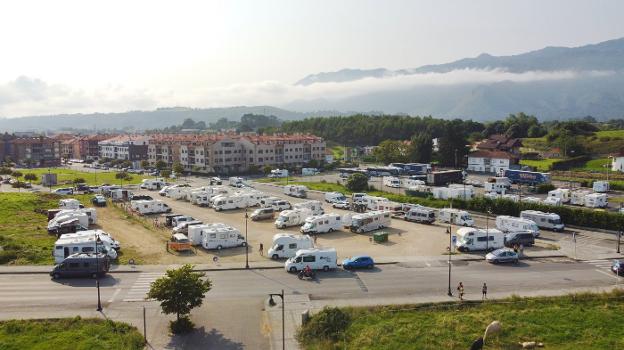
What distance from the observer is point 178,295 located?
923 inches

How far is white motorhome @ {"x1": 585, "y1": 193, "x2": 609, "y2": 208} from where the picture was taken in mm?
58156

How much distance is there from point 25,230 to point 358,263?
31.4 meters

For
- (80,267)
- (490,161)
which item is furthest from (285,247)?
(490,161)

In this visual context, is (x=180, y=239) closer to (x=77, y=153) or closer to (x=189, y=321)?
(x=189, y=321)

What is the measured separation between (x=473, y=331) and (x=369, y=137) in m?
132

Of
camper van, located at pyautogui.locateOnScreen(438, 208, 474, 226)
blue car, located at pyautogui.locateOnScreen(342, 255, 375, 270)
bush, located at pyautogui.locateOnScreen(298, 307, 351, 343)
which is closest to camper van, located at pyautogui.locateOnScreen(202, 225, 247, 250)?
blue car, located at pyautogui.locateOnScreen(342, 255, 375, 270)

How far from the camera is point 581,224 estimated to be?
153 feet

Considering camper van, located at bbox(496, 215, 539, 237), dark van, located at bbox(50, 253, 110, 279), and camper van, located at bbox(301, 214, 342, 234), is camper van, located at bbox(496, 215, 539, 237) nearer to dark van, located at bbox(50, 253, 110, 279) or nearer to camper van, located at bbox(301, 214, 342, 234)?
camper van, located at bbox(301, 214, 342, 234)

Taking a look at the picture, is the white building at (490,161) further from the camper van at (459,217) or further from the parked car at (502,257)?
the parked car at (502,257)

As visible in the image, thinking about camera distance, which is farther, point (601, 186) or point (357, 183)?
point (357, 183)

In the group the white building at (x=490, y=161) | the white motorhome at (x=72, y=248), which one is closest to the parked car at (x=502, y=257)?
the white motorhome at (x=72, y=248)

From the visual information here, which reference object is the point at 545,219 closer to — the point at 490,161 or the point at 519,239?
the point at 519,239

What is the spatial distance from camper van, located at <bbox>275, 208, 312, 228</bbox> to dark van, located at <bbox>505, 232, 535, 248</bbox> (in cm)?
1850

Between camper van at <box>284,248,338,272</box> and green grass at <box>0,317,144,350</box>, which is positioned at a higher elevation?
camper van at <box>284,248,338,272</box>
